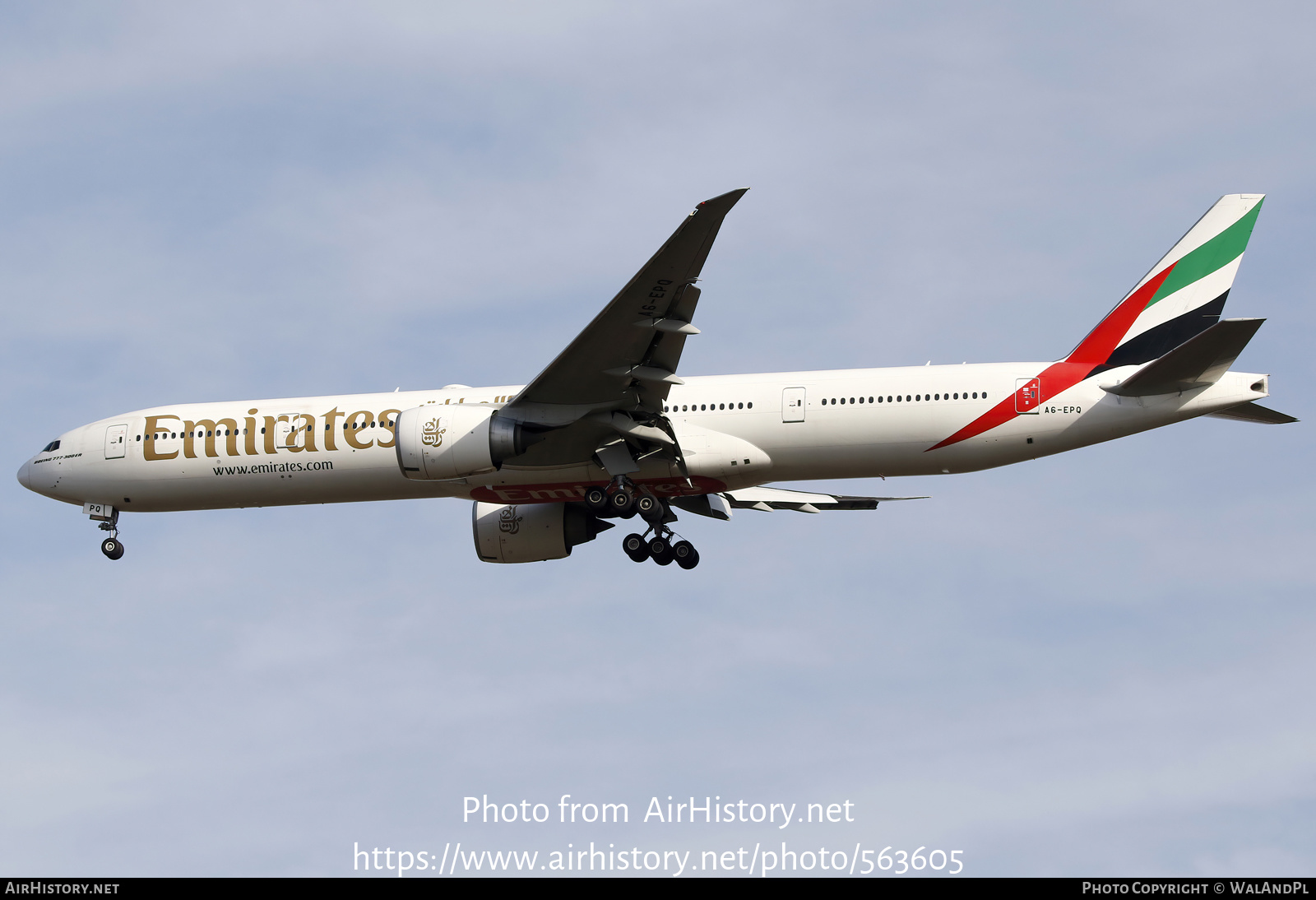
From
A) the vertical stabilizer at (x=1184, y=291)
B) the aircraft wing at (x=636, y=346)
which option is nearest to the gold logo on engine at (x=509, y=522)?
the aircraft wing at (x=636, y=346)

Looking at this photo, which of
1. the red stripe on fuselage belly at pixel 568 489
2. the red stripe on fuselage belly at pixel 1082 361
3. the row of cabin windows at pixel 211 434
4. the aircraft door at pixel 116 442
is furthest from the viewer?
the aircraft door at pixel 116 442

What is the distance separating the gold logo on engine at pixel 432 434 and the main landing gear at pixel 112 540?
838 cm

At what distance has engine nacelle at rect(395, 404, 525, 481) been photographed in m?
24.2

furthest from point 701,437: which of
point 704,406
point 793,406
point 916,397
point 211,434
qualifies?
point 211,434

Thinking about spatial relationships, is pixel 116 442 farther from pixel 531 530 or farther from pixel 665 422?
pixel 665 422

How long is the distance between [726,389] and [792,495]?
5499 millimetres

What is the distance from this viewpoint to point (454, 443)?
24156mm

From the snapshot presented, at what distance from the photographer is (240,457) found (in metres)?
26.8

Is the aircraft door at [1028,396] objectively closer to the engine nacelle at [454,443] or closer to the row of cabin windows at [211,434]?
the engine nacelle at [454,443]

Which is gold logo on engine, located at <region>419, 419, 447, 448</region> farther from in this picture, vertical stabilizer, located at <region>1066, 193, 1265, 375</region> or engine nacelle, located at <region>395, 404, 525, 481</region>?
vertical stabilizer, located at <region>1066, 193, 1265, 375</region>

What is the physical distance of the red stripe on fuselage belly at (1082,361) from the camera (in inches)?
974

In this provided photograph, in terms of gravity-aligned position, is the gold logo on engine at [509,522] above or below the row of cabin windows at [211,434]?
below

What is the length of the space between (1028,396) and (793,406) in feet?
13.9

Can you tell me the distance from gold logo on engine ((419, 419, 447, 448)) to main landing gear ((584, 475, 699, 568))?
325 centimetres
